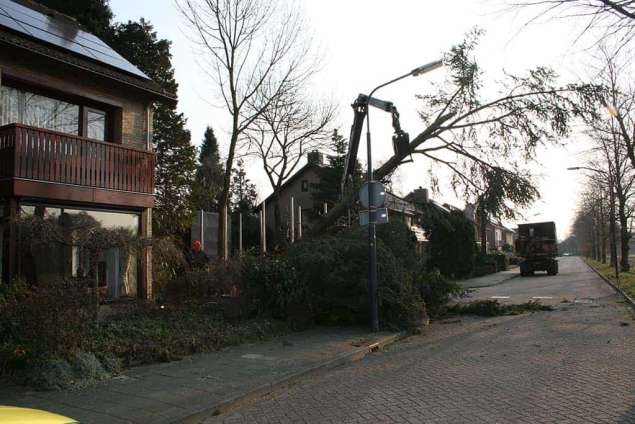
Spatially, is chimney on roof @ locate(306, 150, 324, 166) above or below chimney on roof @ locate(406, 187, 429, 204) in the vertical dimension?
above

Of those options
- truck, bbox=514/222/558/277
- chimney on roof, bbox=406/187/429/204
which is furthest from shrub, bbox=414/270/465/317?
truck, bbox=514/222/558/277

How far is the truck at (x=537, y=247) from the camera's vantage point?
38844 millimetres

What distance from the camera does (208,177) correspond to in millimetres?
43531

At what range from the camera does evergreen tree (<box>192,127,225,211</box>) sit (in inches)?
1115

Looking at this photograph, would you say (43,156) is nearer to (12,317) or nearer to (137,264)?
(137,264)

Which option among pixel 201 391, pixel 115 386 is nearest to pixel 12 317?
pixel 115 386

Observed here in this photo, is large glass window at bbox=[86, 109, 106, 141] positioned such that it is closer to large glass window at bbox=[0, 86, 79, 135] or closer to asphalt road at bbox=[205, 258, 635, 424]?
large glass window at bbox=[0, 86, 79, 135]

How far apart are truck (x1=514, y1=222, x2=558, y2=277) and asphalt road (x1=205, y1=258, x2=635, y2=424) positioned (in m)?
28.3

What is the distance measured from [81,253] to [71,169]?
3.08 meters

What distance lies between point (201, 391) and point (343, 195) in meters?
10.9

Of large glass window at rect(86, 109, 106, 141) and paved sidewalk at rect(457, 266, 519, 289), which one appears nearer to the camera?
large glass window at rect(86, 109, 106, 141)

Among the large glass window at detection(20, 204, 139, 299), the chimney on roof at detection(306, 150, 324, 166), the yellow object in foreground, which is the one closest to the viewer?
the yellow object in foreground

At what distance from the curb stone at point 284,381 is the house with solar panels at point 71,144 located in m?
4.33

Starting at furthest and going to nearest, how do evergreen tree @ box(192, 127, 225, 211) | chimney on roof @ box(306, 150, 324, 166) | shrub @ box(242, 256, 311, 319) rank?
1. chimney on roof @ box(306, 150, 324, 166)
2. evergreen tree @ box(192, 127, 225, 211)
3. shrub @ box(242, 256, 311, 319)
